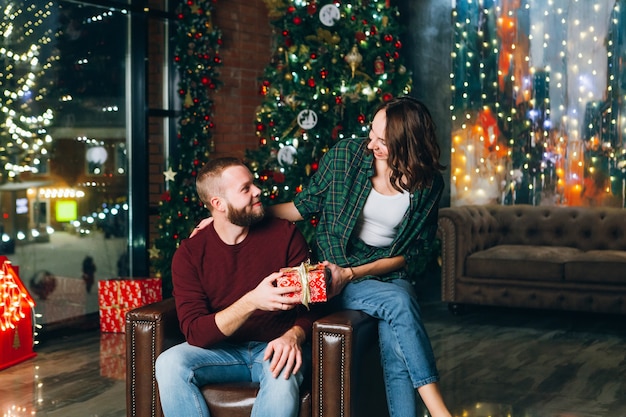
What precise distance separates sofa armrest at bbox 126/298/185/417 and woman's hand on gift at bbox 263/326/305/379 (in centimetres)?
38

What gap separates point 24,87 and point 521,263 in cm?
358

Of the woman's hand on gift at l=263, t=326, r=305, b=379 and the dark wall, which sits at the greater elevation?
the dark wall

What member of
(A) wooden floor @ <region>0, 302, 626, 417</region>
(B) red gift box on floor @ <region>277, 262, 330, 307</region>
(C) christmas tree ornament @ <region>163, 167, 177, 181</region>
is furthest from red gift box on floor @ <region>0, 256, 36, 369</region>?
(B) red gift box on floor @ <region>277, 262, 330, 307</region>

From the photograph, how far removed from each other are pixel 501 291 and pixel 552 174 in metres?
1.41

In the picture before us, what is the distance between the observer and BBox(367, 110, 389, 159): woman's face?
10.6 ft

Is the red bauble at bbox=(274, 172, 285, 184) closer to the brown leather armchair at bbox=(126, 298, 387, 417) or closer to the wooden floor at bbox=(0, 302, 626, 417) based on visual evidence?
the wooden floor at bbox=(0, 302, 626, 417)

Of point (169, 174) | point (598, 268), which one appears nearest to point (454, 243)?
point (598, 268)

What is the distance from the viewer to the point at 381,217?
10.8 ft

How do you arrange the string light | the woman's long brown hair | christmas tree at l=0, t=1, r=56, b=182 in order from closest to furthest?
the woman's long brown hair
christmas tree at l=0, t=1, r=56, b=182
the string light

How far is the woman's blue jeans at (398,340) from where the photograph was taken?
2.97 m

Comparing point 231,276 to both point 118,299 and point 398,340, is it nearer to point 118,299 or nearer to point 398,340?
point 398,340

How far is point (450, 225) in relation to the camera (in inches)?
259

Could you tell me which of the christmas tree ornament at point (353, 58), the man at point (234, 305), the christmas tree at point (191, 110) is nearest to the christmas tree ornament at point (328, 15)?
the christmas tree ornament at point (353, 58)

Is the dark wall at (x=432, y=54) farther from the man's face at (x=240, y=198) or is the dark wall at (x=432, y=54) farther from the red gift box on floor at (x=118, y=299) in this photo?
the man's face at (x=240, y=198)
